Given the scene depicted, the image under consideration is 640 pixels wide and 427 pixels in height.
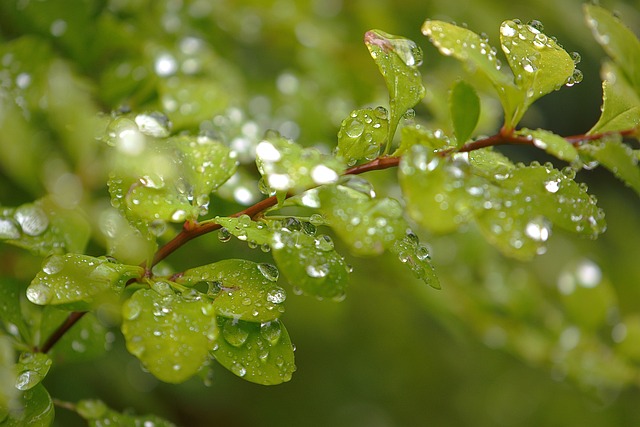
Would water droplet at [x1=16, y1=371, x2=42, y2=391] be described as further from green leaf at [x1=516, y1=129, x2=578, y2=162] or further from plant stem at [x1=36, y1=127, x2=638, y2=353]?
green leaf at [x1=516, y1=129, x2=578, y2=162]

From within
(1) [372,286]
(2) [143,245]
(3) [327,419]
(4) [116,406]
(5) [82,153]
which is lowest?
(3) [327,419]

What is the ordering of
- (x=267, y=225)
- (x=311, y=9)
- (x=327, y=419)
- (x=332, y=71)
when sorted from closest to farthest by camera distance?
(x=267, y=225)
(x=332, y=71)
(x=311, y=9)
(x=327, y=419)

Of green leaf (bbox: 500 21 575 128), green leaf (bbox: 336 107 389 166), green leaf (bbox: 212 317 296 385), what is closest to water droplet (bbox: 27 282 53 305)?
green leaf (bbox: 212 317 296 385)

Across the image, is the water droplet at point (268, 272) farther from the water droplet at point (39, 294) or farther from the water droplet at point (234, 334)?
the water droplet at point (39, 294)

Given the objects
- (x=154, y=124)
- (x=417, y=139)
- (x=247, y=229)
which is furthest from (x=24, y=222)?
(x=417, y=139)

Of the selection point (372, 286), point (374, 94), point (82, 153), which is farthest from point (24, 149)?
point (372, 286)

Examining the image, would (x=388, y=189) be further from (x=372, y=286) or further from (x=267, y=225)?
(x=267, y=225)

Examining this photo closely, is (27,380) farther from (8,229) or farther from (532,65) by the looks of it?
(532,65)
